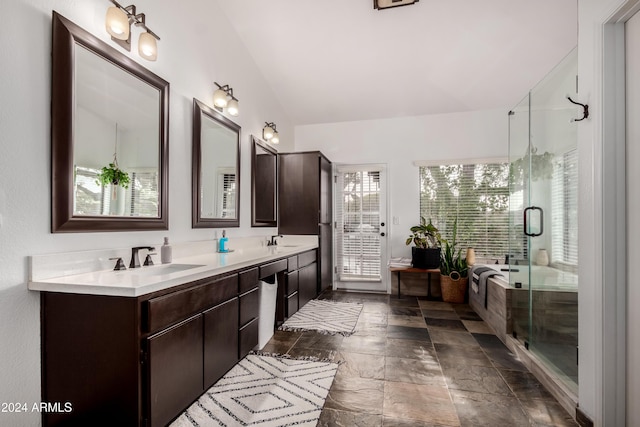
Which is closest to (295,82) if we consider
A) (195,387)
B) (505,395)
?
(195,387)

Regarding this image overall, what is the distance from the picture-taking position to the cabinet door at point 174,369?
143cm

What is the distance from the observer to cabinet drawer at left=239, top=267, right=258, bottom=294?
87.0 inches

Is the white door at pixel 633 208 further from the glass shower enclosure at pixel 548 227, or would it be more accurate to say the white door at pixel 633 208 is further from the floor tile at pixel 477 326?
the floor tile at pixel 477 326

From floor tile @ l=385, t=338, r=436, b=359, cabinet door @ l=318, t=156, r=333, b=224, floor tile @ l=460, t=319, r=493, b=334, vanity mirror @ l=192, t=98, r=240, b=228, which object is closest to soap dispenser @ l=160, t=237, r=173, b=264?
vanity mirror @ l=192, t=98, r=240, b=228

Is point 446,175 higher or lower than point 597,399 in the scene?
higher

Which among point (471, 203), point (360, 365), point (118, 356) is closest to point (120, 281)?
point (118, 356)

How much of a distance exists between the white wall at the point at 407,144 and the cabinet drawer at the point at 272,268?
7.01 ft

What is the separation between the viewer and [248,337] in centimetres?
235

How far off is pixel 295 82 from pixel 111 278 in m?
3.31

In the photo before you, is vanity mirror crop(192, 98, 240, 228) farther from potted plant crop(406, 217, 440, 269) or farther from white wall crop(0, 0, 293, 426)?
potted plant crop(406, 217, 440, 269)

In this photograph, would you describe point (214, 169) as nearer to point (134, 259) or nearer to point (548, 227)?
point (134, 259)

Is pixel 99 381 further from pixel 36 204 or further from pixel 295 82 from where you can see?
pixel 295 82

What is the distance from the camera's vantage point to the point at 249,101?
3.55 meters

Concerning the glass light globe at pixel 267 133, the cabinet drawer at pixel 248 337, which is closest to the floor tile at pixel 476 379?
the cabinet drawer at pixel 248 337
